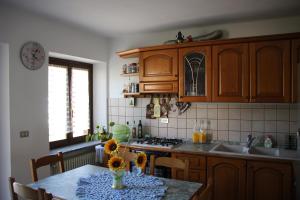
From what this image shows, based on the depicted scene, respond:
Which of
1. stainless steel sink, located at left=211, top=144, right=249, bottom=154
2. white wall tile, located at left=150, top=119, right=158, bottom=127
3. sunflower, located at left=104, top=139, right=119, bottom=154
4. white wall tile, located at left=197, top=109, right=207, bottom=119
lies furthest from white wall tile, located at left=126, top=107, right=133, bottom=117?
sunflower, located at left=104, top=139, right=119, bottom=154

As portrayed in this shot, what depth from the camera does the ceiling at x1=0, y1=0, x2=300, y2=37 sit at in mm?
2371

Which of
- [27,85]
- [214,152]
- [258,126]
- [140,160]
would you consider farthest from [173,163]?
[27,85]

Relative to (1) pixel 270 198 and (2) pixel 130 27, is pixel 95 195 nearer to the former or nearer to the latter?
(1) pixel 270 198

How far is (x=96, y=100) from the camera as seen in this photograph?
3961 millimetres

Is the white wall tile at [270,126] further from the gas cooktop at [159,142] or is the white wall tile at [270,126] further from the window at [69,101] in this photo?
the window at [69,101]

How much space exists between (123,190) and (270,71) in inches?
77.3

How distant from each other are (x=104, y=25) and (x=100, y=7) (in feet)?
2.16

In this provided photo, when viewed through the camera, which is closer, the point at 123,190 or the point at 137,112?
the point at 123,190

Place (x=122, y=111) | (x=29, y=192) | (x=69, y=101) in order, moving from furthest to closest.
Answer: (x=122, y=111), (x=69, y=101), (x=29, y=192)

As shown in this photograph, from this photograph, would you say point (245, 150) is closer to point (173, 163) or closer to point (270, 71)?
point (270, 71)

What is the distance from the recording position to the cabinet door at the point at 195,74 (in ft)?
9.50

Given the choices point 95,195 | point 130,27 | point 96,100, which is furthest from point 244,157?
point 96,100

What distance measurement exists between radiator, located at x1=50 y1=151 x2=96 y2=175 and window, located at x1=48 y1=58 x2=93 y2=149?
0.27m

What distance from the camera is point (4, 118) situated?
2.48 metres
